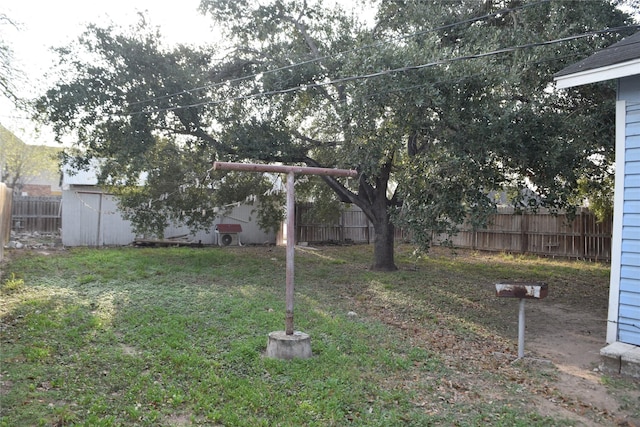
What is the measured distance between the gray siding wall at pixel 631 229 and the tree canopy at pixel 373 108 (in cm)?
116

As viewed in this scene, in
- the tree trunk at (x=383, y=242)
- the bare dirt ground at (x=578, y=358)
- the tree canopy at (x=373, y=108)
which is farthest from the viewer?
the tree trunk at (x=383, y=242)

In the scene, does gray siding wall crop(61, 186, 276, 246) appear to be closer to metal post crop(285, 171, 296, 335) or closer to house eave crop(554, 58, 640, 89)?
metal post crop(285, 171, 296, 335)

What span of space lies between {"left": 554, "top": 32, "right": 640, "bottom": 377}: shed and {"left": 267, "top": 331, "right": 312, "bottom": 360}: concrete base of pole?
3405mm

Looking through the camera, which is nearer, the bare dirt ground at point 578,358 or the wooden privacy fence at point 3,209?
the bare dirt ground at point 578,358

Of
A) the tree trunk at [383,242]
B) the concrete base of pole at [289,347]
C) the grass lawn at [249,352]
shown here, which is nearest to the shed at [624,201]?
the grass lawn at [249,352]

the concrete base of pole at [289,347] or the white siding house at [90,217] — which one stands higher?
the white siding house at [90,217]

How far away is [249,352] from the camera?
18.6 feet

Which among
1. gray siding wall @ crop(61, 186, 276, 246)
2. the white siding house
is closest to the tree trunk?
the white siding house

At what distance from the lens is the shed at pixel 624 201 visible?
557 centimetres

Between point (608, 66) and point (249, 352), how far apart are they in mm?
5313

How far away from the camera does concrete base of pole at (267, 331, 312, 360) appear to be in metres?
5.57

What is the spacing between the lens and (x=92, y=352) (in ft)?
17.9

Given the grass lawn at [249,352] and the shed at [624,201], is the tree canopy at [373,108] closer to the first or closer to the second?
the shed at [624,201]

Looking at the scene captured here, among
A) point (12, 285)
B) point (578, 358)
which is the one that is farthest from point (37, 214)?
point (578, 358)
